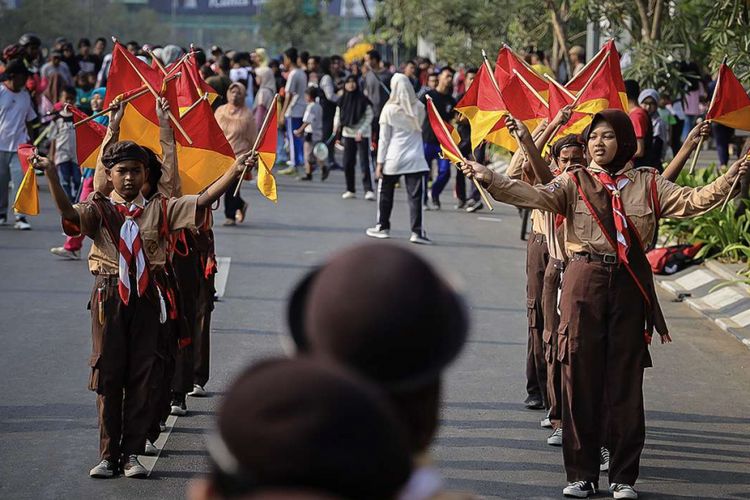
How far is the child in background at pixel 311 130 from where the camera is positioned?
2225cm

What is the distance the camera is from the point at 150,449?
23.4 feet

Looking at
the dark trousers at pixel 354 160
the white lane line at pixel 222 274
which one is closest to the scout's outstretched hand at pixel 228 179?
the white lane line at pixel 222 274

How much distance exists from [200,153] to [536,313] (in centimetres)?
221

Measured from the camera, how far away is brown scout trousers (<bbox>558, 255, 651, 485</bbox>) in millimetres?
6395

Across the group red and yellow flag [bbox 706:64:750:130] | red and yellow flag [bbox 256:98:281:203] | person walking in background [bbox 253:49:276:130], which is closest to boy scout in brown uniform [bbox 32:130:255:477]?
red and yellow flag [bbox 256:98:281:203]

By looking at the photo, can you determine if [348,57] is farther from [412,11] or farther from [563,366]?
[563,366]

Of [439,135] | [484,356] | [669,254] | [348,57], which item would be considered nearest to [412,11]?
[348,57]

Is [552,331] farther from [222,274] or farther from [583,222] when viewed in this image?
[222,274]

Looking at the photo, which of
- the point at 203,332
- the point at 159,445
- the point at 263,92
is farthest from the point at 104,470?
the point at 263,92

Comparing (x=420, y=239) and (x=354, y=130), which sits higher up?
(x=354, y=130)

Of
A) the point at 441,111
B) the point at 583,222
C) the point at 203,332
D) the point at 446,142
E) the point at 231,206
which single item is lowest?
the point at 231,206

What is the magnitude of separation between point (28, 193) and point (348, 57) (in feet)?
134

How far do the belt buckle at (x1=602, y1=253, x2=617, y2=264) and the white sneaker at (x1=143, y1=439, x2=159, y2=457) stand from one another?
2.56 m

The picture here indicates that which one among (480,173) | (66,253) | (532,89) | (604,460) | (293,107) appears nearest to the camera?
(480,173)
